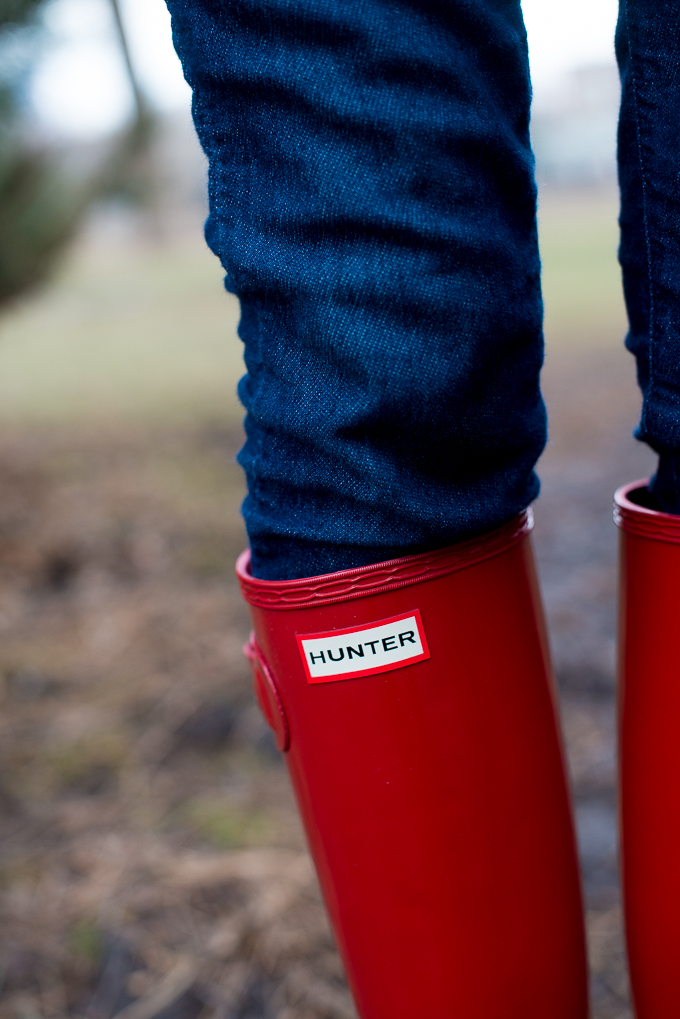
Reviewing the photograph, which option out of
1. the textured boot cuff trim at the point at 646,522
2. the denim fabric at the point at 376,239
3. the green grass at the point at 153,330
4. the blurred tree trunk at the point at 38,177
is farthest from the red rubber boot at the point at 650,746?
the green grass at the point at 153,330

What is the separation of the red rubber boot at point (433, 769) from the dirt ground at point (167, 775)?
0.94 feet

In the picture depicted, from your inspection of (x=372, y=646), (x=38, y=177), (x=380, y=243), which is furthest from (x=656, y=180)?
(x=38, y=177)

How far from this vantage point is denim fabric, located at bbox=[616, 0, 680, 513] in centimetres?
44

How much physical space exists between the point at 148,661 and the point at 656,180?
3.95 ft

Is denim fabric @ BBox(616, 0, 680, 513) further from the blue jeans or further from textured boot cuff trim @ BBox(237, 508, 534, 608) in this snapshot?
textured boot cuff trim @ BBox(237, 508, 534, 608)

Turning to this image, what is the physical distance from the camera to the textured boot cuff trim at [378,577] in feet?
1.54

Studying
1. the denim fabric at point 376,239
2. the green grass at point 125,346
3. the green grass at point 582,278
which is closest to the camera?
the denim fabric at point 376,239

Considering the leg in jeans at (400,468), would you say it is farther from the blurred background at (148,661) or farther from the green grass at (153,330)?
the green grass at (153,330)

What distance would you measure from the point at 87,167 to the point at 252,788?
1956 mm

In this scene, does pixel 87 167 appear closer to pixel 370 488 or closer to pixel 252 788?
pixel 252 788

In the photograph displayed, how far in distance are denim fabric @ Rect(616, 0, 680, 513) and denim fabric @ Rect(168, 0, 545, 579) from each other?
6cm

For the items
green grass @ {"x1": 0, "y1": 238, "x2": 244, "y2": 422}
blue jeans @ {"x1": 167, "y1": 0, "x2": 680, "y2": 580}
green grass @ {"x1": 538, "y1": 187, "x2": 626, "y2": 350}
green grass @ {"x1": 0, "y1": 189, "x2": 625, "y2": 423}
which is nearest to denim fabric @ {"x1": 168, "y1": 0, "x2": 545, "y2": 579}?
blue jeans @ {"x1": 167, "y1": 0, "x2": 680, "y2": 580}

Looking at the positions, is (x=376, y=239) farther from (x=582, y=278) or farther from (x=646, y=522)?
(x=582, y=278)

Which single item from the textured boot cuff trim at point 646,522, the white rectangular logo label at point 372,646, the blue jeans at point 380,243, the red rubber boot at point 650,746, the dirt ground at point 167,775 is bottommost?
the dirt ground at point 167,775
